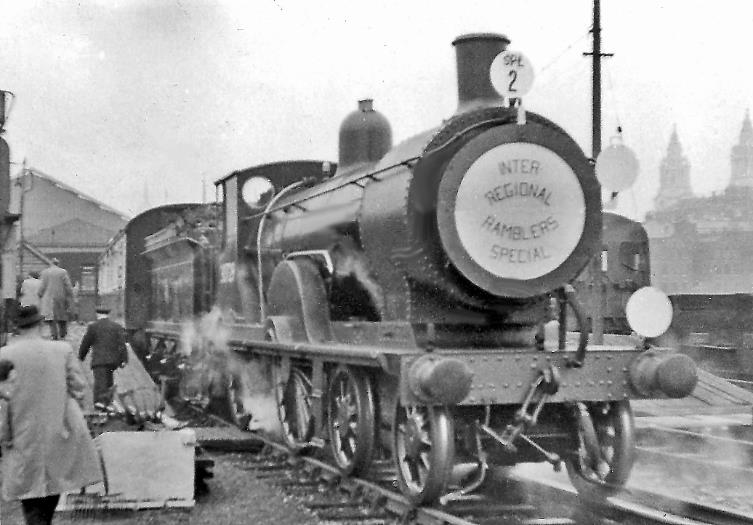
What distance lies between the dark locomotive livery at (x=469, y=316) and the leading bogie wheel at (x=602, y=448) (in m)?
0.01

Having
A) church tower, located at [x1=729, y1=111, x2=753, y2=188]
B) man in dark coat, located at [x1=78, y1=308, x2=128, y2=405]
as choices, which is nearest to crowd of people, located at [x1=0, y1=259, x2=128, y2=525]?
man in dark coat, located at [x1=78, y1=308, x2=128, y2=405]

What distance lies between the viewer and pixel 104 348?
37.3 ft

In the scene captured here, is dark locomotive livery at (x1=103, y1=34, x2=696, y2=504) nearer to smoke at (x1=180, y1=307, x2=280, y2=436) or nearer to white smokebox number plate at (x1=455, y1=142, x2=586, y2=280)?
white smokebox number plate at (x1=455, y1=142, x2=586, y2=280)

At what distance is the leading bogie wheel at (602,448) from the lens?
6.63m

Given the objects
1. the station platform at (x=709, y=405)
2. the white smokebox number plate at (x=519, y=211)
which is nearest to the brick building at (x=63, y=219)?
the station platform at (x=709, y=405)

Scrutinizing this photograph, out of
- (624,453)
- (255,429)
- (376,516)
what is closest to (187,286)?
(255,429)

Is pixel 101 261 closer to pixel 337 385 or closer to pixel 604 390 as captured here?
pixel 337 385

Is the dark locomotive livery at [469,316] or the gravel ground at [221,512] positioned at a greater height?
the dark locomotive livery at [469,316]

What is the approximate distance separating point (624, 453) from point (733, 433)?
5107 millimetres

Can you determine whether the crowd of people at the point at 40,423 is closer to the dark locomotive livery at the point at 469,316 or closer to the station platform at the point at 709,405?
the dark locomotive livery at the point at 469,316

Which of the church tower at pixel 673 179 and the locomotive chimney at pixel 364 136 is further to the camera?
the church tower at pixel 673 179

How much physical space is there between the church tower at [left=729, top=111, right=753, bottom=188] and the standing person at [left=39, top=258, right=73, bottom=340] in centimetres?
2829

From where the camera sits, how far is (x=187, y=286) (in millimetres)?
12328

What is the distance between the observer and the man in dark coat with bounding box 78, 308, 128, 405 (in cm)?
1133
